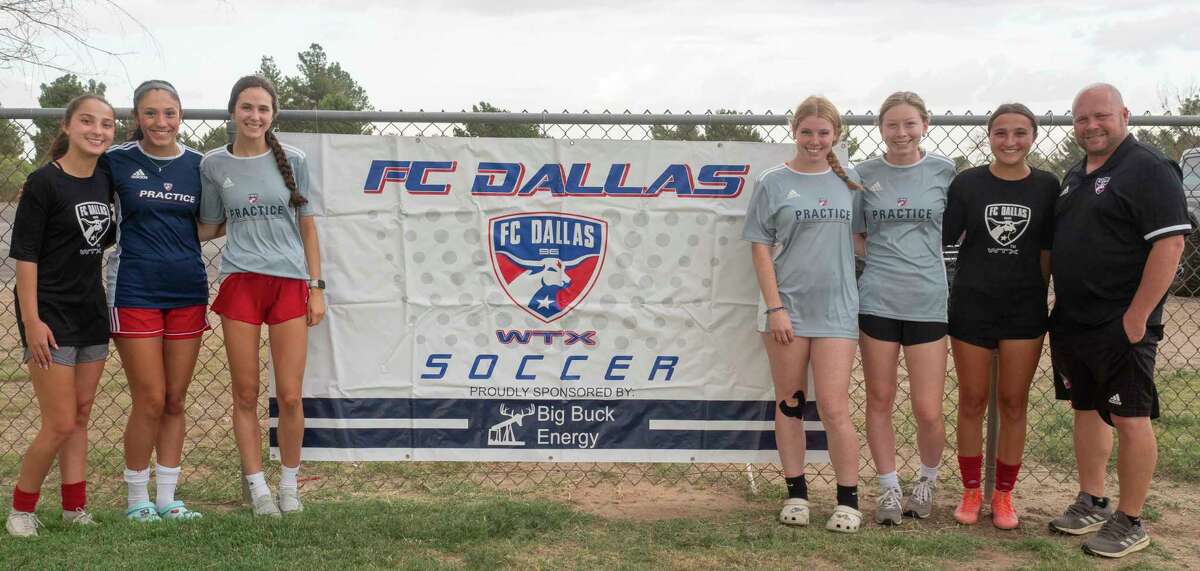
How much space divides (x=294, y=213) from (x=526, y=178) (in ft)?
3.64

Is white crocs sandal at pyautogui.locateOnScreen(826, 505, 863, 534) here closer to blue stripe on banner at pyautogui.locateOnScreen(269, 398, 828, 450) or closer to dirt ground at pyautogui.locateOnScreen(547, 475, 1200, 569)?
dirt ground at pyautogui.locateOnScreen(547, 475, 1200, 569)

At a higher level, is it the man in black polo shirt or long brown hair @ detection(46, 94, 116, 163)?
long brown hair @ detection(46, 94, 116, 163)

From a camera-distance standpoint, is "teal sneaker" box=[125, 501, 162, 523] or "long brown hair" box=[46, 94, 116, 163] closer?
"long brown hair" box=[46, 94, 116, 163]

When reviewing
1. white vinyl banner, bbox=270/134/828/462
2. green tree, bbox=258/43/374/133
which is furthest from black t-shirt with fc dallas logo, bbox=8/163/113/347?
green tree, bbox=258/43/374/133

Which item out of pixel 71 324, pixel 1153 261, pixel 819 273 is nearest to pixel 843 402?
pixel 819 273

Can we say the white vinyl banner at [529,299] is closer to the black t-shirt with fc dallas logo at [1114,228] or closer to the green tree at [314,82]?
the black t-shirt with fc dallas logo at [1114,228]

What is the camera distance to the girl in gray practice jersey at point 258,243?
4258 mm

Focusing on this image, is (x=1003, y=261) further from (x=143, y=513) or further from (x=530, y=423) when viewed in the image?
(x=143, y=513)

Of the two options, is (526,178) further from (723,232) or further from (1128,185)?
(1128,185)

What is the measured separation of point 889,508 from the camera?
180 inches

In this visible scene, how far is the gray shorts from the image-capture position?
409 centimetres

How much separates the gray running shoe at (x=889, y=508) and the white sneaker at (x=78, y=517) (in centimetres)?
360

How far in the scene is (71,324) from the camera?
410 centimetres

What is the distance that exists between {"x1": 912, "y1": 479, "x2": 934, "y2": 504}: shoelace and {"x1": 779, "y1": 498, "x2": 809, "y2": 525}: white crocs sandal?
1.79 feet
